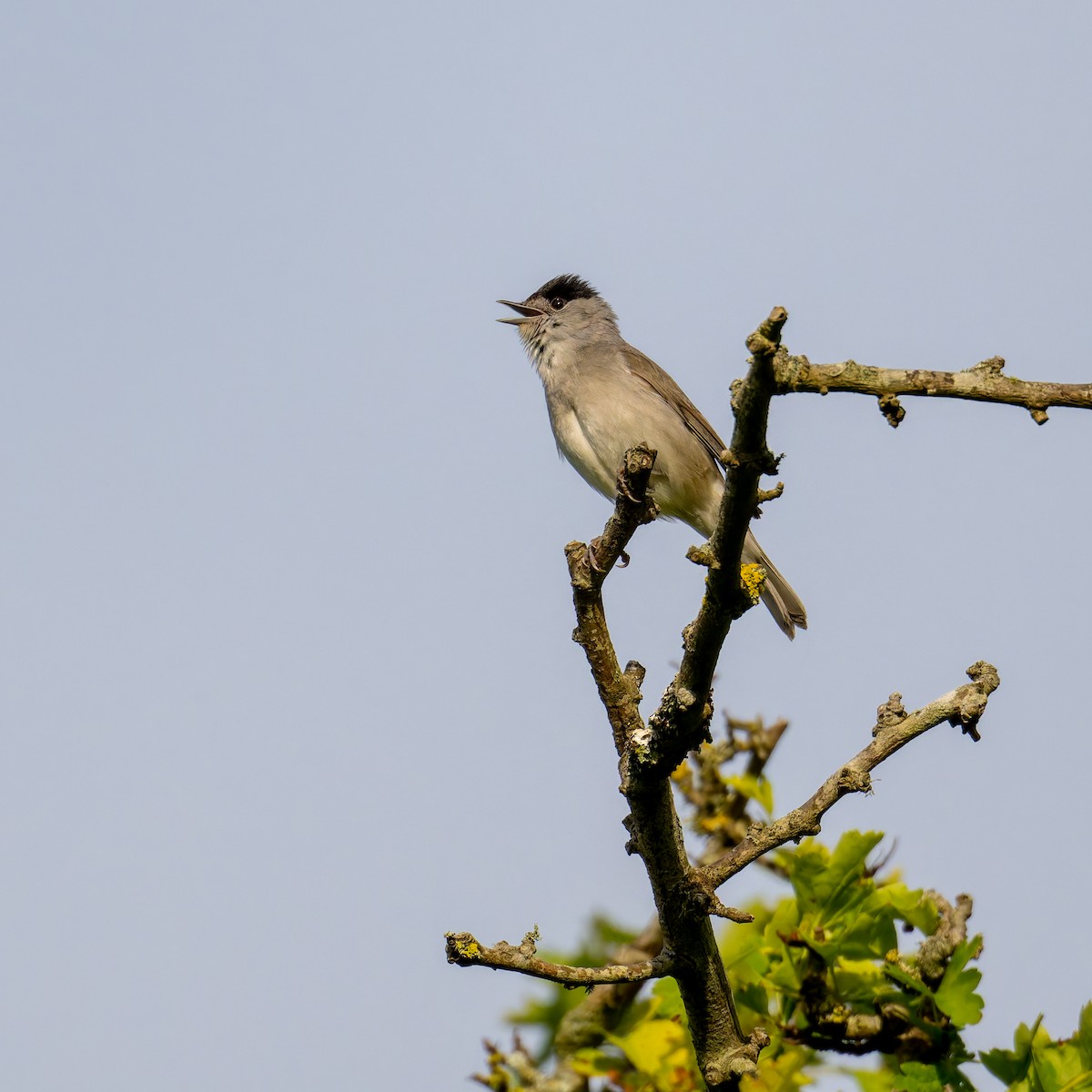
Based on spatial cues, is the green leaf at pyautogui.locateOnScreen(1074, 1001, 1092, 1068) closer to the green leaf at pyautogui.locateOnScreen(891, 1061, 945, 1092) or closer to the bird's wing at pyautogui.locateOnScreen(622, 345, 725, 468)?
the green leaf at pyautogui.locateOnScreen(891, 1061, 945, 1092)

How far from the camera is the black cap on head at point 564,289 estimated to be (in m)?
8.88

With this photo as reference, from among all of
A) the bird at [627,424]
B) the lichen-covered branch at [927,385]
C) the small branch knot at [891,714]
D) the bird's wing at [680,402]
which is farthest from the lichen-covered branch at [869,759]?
the bird's wing at [680,402]

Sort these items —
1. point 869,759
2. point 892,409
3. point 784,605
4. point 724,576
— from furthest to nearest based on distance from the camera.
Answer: point 784,605, point 869,759, point 724,576, point 892,409

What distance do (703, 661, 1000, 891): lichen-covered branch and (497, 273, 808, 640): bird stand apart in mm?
2938

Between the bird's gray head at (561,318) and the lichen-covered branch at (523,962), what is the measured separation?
4.86m

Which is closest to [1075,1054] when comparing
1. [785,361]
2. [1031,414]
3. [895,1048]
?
[895,1048]

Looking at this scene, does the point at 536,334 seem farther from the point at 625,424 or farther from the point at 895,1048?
the point at 895,1048

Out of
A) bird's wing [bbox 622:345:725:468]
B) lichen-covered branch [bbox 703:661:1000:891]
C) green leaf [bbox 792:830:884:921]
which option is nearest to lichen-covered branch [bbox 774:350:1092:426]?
lichen-covered branch [bbox 703:661:1000:891]

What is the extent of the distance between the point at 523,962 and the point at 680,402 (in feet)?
16.1

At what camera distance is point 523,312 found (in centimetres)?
866

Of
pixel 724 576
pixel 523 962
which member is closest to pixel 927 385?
pixel 724 576

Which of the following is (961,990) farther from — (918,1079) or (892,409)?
(892,409)

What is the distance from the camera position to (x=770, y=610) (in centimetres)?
723

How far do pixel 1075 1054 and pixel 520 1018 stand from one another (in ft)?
7.41
